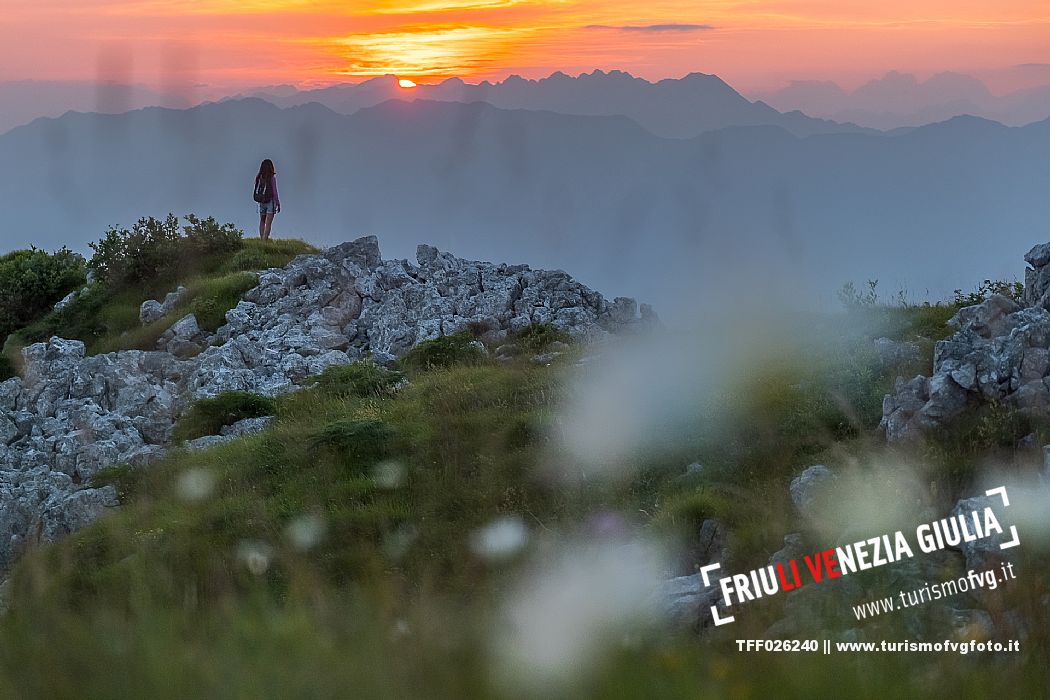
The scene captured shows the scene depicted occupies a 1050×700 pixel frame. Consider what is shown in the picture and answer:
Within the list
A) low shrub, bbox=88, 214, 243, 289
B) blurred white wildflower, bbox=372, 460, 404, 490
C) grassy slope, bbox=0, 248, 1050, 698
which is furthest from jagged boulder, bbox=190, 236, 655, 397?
blurred white wildflower, bbox=372, 460, 404, 490

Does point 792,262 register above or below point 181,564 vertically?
above

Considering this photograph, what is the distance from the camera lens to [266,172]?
28.0 metres

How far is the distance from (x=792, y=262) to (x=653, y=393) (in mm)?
10201

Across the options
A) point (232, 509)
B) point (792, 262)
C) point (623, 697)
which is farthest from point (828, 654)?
point (792, 262)

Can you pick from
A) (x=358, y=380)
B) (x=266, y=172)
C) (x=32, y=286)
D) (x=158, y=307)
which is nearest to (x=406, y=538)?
(x=358, y=380)

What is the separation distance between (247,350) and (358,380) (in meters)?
3.38

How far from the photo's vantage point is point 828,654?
3934 millimetres

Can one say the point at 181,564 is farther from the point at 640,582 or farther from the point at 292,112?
the point at 292,112

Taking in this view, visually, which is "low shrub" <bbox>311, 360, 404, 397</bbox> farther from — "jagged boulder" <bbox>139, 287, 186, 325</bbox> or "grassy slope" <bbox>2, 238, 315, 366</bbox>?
"jagged boulder" <bbox>139, 287, 186, 325</bbox>

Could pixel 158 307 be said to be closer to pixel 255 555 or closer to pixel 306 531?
pixel 306 531

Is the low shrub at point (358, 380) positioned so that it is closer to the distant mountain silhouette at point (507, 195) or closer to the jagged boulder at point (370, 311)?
the jagged boulder at point (370, 311)

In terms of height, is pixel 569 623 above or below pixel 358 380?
above

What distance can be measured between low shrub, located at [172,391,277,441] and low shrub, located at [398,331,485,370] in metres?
2.71

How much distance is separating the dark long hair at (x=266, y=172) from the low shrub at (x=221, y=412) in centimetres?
1314
